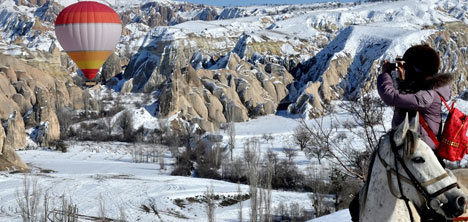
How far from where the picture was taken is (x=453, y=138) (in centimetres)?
334

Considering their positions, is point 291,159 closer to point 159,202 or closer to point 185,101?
point 159,202

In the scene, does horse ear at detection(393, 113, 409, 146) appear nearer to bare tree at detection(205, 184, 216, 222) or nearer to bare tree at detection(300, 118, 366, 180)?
bare tree at detection(300, 118, 366, 180)

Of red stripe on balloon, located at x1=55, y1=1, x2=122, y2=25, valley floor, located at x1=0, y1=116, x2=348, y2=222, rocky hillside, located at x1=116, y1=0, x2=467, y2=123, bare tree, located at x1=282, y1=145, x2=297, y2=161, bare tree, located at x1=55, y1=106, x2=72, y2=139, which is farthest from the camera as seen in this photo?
rocky hillside, located at x1=116, y1=0, x2=467, y2=123

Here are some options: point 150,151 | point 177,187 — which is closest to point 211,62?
point 150,151

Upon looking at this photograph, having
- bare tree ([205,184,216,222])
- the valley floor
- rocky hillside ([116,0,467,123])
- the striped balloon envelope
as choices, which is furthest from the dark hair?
rocky hillside ([116,0,467,123])

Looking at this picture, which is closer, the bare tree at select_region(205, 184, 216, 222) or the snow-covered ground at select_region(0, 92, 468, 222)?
the bare tree at select_region(205, 184, 216, 222)

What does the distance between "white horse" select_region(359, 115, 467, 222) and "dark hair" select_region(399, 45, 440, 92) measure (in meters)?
0.62

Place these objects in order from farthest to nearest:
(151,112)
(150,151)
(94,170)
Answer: (151,112)
(150,151)
(94,170)

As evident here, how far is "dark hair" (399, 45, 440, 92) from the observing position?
345cm

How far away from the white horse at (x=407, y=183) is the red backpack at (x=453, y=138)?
15.2 inches

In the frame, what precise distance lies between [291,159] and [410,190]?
3578 centimetres

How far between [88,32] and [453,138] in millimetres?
24113

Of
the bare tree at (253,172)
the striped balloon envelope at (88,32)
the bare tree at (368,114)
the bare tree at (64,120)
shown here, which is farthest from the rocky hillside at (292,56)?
the bare tree at (368,114)

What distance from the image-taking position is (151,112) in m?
55.9
